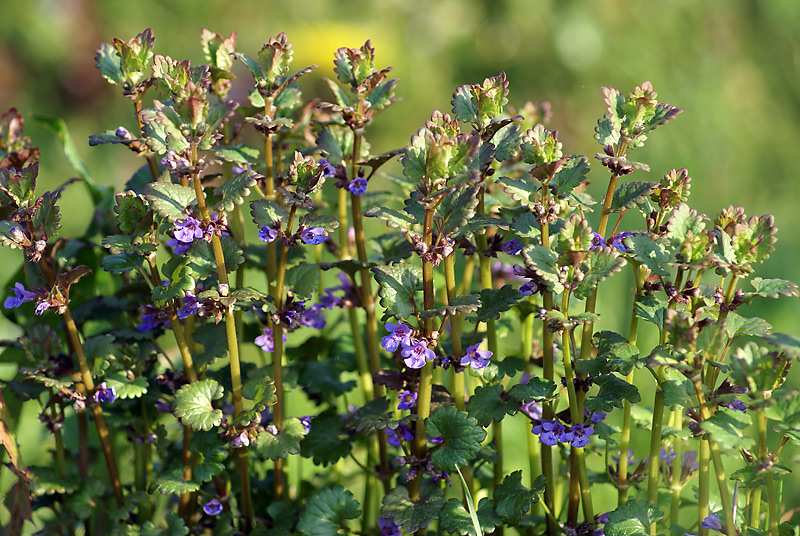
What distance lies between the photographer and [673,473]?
4.61ft

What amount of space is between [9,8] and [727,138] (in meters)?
4.63

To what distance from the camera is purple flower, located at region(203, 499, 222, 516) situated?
4.76ft

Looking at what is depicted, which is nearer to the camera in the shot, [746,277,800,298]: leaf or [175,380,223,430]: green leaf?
[746,277,800,298]: leaf

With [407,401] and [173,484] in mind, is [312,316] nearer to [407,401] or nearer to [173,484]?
[407,401]

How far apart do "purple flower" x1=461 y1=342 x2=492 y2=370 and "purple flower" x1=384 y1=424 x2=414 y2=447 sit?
0.55 ft

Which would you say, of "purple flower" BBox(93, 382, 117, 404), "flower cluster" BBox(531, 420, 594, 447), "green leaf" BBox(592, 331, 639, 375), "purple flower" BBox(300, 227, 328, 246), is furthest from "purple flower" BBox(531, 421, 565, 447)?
"purple flower" BBox(93, 382, 117, 404)

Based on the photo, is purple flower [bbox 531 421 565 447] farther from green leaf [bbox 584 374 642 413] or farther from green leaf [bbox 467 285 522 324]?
green leaf [bbox 467 285 522 324]

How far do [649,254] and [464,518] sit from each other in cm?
49

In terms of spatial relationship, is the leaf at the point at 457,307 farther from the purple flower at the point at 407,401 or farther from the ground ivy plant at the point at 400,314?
the purple flower at the point at 407,401

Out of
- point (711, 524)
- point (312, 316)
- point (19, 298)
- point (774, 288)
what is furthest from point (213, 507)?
point (774, 288)

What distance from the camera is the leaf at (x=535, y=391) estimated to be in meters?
1.20

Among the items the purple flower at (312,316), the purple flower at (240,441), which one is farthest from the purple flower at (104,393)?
the purple flower at (312,316)

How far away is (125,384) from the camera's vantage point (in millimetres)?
1371

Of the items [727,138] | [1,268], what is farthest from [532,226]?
[727,138]
